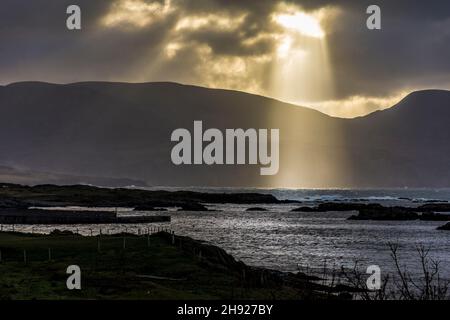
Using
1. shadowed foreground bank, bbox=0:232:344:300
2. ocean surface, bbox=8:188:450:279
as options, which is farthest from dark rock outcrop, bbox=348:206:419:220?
shadowed foreground bank, bbox=0:232:344:300

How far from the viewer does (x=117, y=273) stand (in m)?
40.5

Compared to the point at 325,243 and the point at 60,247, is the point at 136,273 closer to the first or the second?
the point at 60,247

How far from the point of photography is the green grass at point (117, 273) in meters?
33.5

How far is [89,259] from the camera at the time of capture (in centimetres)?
4725

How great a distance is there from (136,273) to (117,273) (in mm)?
1453

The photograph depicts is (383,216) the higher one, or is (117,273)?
(117,273)

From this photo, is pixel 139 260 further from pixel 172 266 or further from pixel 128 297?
pixel 128 297

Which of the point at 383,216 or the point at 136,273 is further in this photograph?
the point at 383,216

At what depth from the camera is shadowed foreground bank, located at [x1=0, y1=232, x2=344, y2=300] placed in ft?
111

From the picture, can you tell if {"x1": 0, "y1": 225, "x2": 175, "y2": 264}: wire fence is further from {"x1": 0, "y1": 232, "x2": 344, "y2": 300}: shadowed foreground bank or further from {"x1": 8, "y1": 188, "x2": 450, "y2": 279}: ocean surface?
{"x1": 8, "y1": 188, "x2": 450, "y2": 279}: ocean surface

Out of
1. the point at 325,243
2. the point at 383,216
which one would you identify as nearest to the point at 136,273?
the point at 325,243
